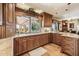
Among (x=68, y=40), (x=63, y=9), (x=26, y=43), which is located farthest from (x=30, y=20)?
(x=68, y=40)

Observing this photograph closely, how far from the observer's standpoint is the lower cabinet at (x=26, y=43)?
8.71ft

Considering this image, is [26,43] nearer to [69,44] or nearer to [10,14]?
[10,14]

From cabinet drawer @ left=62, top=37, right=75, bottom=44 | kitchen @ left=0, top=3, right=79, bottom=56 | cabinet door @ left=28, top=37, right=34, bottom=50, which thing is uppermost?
kitchen @ left=0, top=3, right=79, bottom=56

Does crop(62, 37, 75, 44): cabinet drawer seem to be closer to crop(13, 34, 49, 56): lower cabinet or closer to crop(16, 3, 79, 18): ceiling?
crop(13, 34, 49, 56): lower cabinet

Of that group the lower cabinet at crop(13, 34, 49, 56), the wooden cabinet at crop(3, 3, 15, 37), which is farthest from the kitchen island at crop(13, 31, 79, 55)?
the wooden cabinet at crop(3, 3, 15, 37)

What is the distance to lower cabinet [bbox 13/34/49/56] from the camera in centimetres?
265

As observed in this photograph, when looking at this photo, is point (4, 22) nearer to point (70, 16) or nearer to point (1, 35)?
point (1, 35)

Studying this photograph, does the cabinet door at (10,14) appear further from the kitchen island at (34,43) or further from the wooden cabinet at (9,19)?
the kitchen island at (34,43)

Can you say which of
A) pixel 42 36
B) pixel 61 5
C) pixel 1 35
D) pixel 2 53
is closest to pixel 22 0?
pixel 61 5

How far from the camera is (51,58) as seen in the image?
1764 mm

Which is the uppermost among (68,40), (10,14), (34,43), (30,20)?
(10,14)

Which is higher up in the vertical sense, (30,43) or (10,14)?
(10,14)

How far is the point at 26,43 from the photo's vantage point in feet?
10.1

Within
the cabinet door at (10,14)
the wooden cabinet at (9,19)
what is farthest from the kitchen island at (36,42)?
the cabinet door at (10,14)
